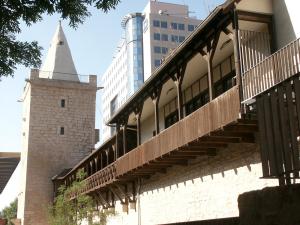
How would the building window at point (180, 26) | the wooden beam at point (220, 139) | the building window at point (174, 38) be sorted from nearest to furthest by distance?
the wooden beam at point (220, 139)
the building window at point (174, 38)
the building window at point (180, 26)

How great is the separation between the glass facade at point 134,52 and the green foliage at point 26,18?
3214 inches

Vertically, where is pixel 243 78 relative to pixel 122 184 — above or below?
above

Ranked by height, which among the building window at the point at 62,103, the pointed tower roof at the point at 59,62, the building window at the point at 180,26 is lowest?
the building window at the point at 62,103

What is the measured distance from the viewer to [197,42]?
15.2m

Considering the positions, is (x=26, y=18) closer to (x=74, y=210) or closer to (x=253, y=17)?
(x=253, y=17)

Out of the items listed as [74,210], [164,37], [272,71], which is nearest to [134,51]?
[164,37]

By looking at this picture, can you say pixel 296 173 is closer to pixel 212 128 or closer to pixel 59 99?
pixel 212 128

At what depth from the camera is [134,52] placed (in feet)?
297

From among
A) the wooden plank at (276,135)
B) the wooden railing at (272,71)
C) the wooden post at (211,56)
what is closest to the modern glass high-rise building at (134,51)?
the wooden post at (211,56)

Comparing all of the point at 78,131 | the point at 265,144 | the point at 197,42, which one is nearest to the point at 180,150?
the point at 197,42

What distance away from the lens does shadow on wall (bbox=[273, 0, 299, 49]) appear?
12.6 meters

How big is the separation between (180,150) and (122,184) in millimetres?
9147

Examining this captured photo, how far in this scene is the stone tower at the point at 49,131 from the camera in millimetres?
39188

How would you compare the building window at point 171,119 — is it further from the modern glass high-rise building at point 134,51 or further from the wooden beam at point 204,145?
the modern glass high-rise building at point 134,51
